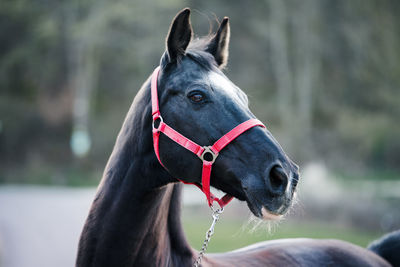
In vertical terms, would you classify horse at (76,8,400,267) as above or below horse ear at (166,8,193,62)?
below

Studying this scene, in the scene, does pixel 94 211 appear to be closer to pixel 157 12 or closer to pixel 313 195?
pixel 313 195

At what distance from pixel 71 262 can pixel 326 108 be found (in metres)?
21.6

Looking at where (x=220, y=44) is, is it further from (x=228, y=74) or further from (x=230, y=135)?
(x=228, y=74)

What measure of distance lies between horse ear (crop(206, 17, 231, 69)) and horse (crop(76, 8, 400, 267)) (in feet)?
0.54


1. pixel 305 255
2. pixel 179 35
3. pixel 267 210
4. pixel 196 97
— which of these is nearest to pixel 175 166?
pixel 196 97

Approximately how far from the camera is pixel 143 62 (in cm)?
2366

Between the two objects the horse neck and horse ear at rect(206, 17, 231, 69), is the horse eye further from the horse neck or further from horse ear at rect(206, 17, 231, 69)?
horse ear at rect(206, 17, 231, 69)

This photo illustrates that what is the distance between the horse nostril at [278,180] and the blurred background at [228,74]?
19.1 m

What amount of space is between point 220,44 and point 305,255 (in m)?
1.81

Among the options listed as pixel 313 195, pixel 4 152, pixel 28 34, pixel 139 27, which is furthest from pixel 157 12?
pixel 313 195

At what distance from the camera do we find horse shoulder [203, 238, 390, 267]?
3.25m

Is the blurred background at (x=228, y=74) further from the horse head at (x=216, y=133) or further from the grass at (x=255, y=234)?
the horse head at (x=216, y=133)

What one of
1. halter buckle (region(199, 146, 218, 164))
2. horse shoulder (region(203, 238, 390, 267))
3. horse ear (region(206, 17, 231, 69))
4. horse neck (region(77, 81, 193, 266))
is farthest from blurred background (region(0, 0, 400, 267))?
halter buckle (region(199, 146, 218, 164))

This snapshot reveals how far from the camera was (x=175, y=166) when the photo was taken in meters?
2.51
